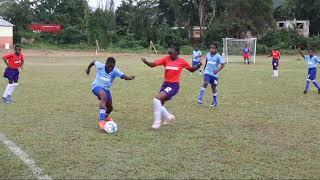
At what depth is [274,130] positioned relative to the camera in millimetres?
10094

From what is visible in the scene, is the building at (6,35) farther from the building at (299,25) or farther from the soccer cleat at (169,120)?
the soccer cleat at (169,120)

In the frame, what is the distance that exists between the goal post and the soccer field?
3322 centimetres

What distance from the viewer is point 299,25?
242ft

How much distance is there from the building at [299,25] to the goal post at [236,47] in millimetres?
21880

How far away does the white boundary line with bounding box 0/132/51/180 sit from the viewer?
6539mm

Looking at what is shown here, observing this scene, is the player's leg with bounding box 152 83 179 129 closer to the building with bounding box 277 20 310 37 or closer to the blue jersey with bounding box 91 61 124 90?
the blue jersey with bounding box 91 61 124 90

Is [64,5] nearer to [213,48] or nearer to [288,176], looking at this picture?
[213,48]

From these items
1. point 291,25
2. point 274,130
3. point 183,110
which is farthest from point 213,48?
point 291,25

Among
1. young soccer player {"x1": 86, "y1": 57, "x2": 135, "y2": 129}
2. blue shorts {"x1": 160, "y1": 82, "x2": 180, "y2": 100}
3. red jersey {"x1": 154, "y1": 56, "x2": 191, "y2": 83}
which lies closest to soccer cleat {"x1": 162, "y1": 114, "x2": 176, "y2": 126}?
blue shorts {"x1": 160, "y1": 82, "x2": 180, "y2": 100}

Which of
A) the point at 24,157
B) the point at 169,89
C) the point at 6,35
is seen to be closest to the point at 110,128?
the point at 169,89

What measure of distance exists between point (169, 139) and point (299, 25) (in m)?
69.0

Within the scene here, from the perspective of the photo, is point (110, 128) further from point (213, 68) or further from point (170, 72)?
point (213, 68)

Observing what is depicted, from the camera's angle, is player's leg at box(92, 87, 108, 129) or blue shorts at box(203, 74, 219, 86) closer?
player's leg at box(92, 87, 108, 129)

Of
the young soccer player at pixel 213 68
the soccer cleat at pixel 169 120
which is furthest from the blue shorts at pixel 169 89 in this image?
the young soccer player at pixel 213 68
